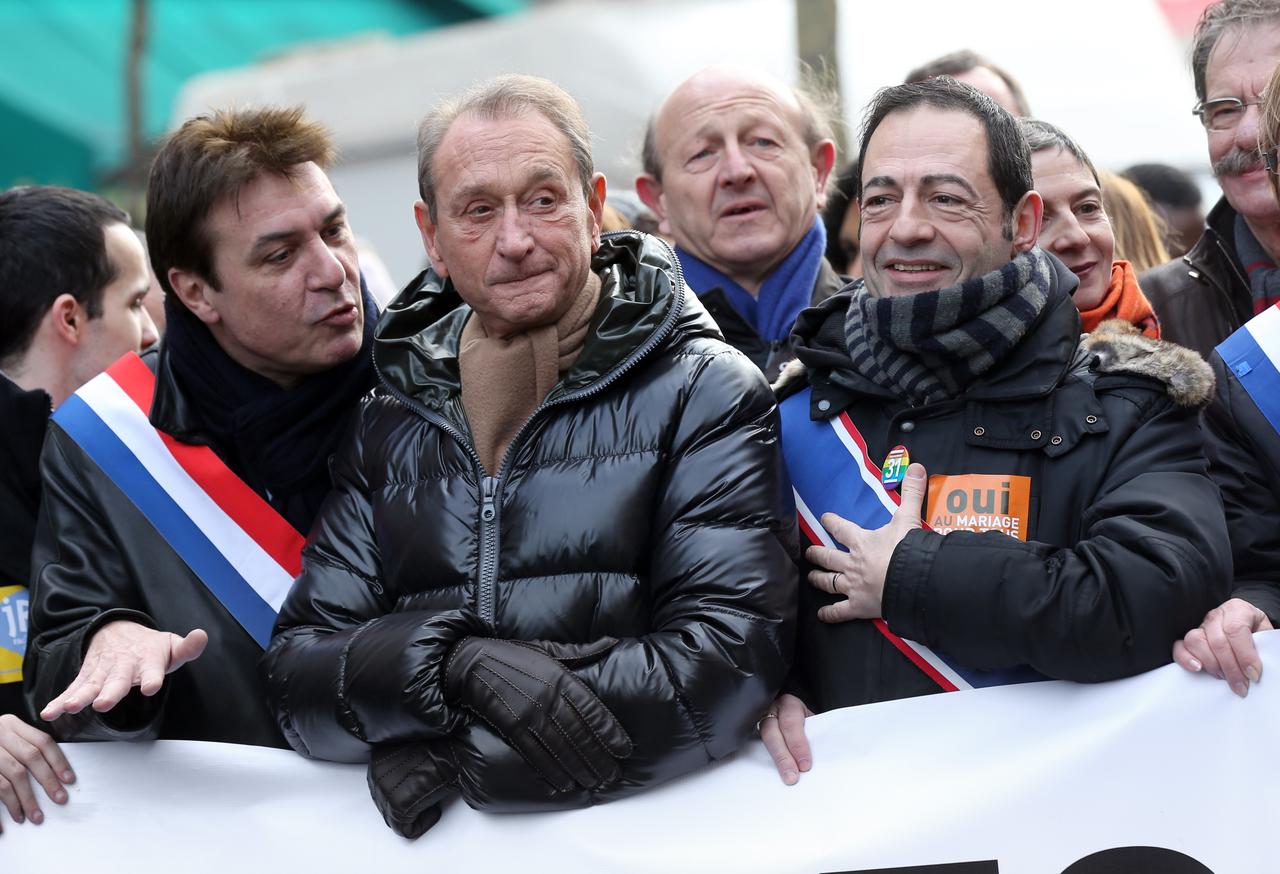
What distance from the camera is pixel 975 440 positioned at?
9.05 ft

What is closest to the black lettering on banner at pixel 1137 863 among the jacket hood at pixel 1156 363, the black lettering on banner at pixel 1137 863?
the black lettering on banner at pixel 1137 863

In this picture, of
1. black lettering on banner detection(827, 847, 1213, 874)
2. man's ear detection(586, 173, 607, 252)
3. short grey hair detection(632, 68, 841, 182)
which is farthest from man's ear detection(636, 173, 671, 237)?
black lettering on banner detection(827, 847, 1213, 874)

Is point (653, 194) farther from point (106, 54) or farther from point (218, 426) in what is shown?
point (106, 54)

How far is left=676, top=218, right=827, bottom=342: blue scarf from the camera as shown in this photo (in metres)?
3.88

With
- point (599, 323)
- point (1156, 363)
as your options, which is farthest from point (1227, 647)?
point (599, 323)

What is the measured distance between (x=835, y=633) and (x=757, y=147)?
64.8 inches

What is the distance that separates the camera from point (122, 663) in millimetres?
2941

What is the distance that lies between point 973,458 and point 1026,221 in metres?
0.48

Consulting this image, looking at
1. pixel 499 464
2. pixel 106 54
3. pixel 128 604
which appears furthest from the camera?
pixel 106 54

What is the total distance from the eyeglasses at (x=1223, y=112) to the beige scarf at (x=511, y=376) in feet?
5.52

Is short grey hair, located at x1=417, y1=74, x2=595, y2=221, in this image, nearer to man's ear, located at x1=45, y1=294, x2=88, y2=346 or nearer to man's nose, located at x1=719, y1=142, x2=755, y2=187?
man's nose, located at x1=719, y1=142, x2=755, y2=187

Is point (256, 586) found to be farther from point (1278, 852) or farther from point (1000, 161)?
point (1278, 852)

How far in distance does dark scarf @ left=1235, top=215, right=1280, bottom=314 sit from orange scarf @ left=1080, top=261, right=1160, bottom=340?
349 mm

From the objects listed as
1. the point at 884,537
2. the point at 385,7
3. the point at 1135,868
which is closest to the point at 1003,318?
the point at 884,537
